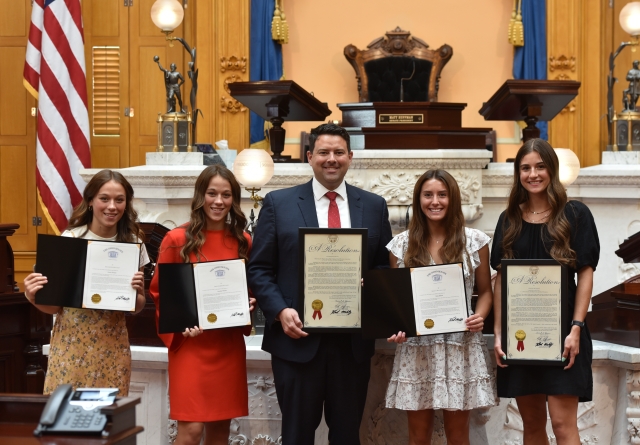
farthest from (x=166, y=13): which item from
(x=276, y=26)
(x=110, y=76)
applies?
(x=110, y=76)

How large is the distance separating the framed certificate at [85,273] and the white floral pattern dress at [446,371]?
3.47ft

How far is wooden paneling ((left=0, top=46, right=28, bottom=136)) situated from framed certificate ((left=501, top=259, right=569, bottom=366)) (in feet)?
25.9

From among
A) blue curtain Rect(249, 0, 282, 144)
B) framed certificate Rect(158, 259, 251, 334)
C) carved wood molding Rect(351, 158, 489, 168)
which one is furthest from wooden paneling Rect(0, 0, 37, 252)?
framed certificate Rect(158, 259, 251, 334)

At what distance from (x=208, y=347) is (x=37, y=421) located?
2.85 feet

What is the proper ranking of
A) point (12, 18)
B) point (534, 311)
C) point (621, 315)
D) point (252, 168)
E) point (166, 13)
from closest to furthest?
point (534, 311), point (621, 315), point (252, 168), point (166, 13), point (12, 18)

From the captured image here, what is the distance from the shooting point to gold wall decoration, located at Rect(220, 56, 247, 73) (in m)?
9.29

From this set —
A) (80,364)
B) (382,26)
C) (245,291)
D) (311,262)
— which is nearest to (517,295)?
(311,262)

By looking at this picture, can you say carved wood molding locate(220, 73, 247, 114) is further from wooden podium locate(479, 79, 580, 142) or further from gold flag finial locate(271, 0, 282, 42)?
wooden podium locate(479, 79, 580, 142)

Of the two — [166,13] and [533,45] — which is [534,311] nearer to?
[166,13]

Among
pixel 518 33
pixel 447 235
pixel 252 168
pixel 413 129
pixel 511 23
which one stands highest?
pixel 511 23

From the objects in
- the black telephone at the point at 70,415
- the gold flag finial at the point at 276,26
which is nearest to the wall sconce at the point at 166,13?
the gold flag finial at the point at 276,26

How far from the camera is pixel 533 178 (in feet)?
9.77

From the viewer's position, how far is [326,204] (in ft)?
10.3

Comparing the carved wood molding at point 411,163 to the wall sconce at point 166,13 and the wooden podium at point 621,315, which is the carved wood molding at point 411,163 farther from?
the wooden podium at point 621,315
